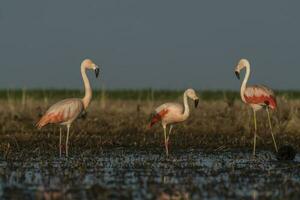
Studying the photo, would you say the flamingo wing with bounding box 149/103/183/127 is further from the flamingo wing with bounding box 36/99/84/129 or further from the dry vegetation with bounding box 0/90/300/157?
the flamingo wing with bounding box 36/99/84/129

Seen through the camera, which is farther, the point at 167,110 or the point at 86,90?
the point at 167,110

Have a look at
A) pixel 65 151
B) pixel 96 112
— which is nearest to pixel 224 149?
pixel 65 151

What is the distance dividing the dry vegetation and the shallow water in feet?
6.29

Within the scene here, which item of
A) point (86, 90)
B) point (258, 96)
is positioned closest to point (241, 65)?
point (258, 96)

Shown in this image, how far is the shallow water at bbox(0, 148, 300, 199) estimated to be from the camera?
30.8 ft

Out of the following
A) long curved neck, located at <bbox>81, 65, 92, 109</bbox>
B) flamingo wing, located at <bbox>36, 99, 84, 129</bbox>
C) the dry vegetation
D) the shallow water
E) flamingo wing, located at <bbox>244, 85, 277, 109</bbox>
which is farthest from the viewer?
the dry vegetation

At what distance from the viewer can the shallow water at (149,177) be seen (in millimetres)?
Result: 9398

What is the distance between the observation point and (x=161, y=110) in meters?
15.7

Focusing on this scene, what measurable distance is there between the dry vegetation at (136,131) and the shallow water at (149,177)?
1.92 metres

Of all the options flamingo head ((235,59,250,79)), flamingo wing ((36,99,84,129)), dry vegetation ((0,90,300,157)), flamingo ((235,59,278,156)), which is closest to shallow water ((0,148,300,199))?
flamingo wing ((36,99,84,129))

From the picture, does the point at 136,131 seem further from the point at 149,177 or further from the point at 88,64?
the point at 149,177

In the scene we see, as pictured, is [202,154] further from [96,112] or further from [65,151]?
[96,112]

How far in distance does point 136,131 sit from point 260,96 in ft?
15.4

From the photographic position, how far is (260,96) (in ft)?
51.5
